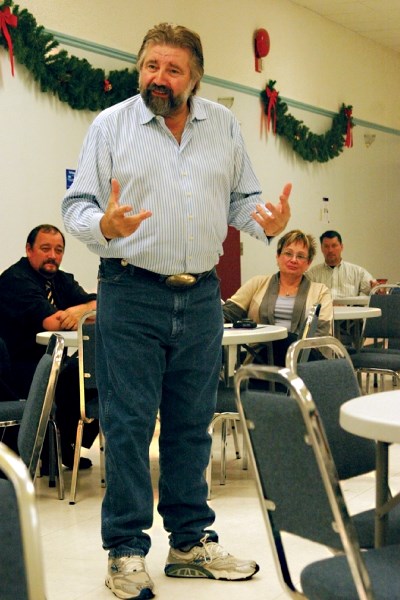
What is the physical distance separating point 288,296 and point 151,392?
9.22ft

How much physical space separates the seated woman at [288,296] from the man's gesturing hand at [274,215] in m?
2.65

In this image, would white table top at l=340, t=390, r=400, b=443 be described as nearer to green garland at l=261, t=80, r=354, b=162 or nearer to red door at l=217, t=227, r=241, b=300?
red door at l=217, t=227, r=241, b=300

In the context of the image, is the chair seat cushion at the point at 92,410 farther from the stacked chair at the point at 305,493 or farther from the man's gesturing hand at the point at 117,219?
the stacked chair at the point at 305,493

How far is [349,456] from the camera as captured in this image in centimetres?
245

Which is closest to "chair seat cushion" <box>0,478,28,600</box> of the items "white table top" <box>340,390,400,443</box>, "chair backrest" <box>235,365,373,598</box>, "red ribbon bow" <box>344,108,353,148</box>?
"chair backrest" <box>235,365,373,598</box>

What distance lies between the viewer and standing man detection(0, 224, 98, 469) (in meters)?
4.95

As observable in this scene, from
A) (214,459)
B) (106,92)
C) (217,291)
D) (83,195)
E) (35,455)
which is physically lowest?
(214,459)

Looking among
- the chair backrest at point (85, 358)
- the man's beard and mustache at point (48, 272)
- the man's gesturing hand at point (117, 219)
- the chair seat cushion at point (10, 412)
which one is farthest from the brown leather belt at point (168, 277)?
the man's beard and mustache at point (48, 272)

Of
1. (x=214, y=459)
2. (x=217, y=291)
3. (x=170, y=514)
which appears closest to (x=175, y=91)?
(x=217, y=291)

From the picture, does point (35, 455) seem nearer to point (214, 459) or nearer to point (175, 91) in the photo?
point (175, 91)

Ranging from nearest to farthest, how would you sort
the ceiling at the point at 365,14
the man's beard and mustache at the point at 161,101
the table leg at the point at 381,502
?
1. the table leg at the point at 381,502
2. the man's beard and mustache at the point at 161,101
3. the ceiling at the point at 365,14

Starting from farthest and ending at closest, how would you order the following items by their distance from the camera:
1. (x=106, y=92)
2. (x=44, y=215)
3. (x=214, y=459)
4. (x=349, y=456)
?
(x=106, y=92)
(x=44, y=215)
(x=214, y=459)
(x=349, y=456)

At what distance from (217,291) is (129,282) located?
12.9 inches

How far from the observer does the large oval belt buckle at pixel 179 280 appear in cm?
298
